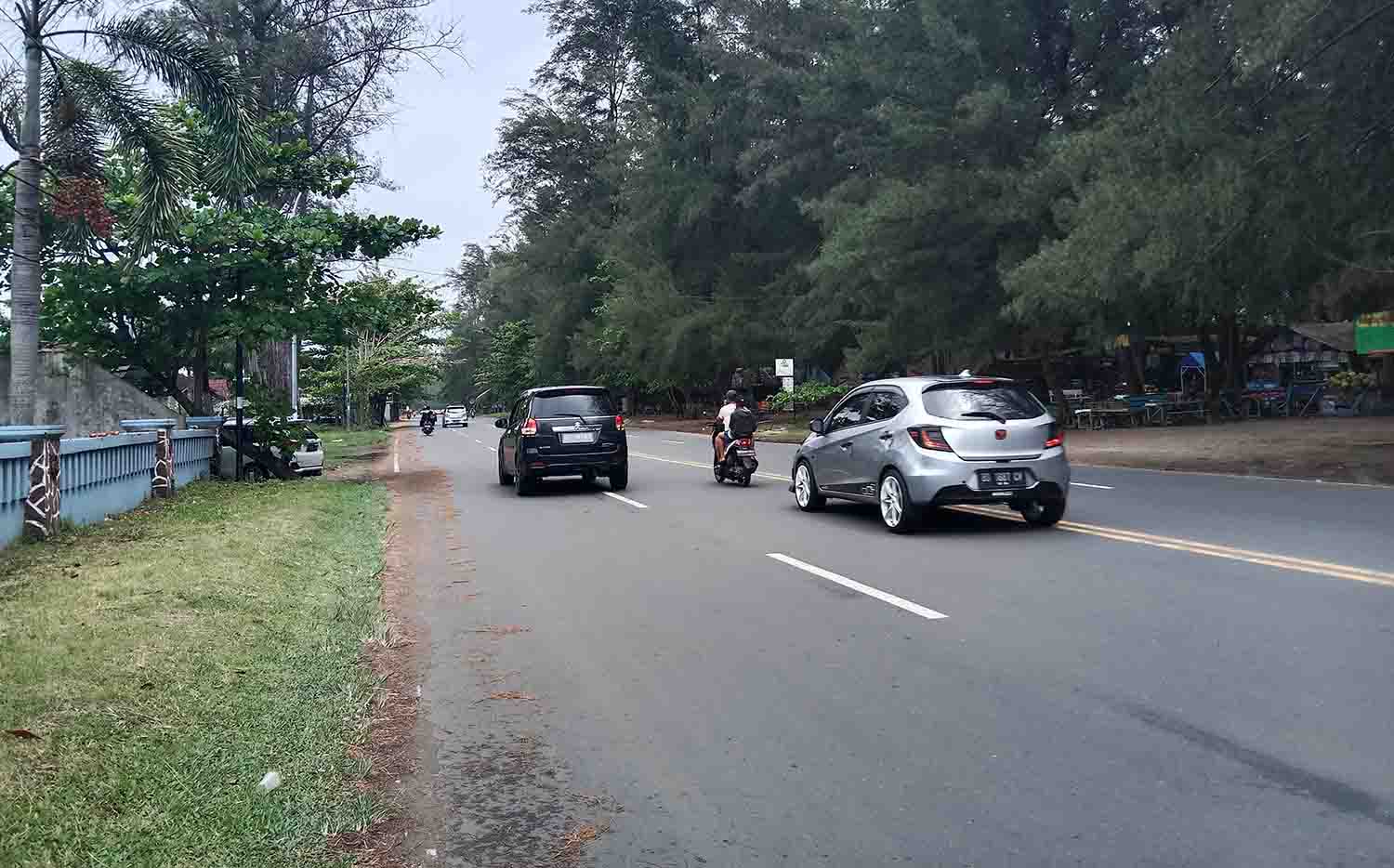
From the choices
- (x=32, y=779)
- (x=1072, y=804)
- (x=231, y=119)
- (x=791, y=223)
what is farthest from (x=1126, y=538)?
(x=791, y=223)

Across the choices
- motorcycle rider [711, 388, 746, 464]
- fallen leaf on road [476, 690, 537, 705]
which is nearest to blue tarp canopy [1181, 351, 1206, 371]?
motorcycle rider [711, 388, 746, 464]

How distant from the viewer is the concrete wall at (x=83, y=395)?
19500 millimetres

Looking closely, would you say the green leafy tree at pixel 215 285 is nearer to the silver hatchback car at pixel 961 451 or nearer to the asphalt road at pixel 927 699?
the asphalt road at pixel 927 699

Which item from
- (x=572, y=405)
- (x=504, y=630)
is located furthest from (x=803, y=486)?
(x=504, y=630)

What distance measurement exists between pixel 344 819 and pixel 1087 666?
407cm

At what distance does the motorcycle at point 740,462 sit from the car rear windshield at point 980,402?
6397 millimetres

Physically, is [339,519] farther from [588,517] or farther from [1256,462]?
[1256,462]

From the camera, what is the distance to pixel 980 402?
1184 centimetres

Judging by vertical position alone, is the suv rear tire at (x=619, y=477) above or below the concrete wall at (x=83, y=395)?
below

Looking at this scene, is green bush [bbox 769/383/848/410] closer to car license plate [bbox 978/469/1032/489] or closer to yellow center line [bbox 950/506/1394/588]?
yellow center line [bbox 950/506/1394/588]

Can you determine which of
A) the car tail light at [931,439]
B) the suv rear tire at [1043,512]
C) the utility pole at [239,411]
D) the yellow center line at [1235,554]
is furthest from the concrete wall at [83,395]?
the yellow center line at [1235,554]

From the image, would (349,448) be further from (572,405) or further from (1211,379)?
(1211,379)

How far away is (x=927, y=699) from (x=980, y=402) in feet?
21.2

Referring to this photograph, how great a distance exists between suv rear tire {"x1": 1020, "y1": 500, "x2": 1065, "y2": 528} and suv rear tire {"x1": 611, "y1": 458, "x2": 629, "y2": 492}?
7.36m
